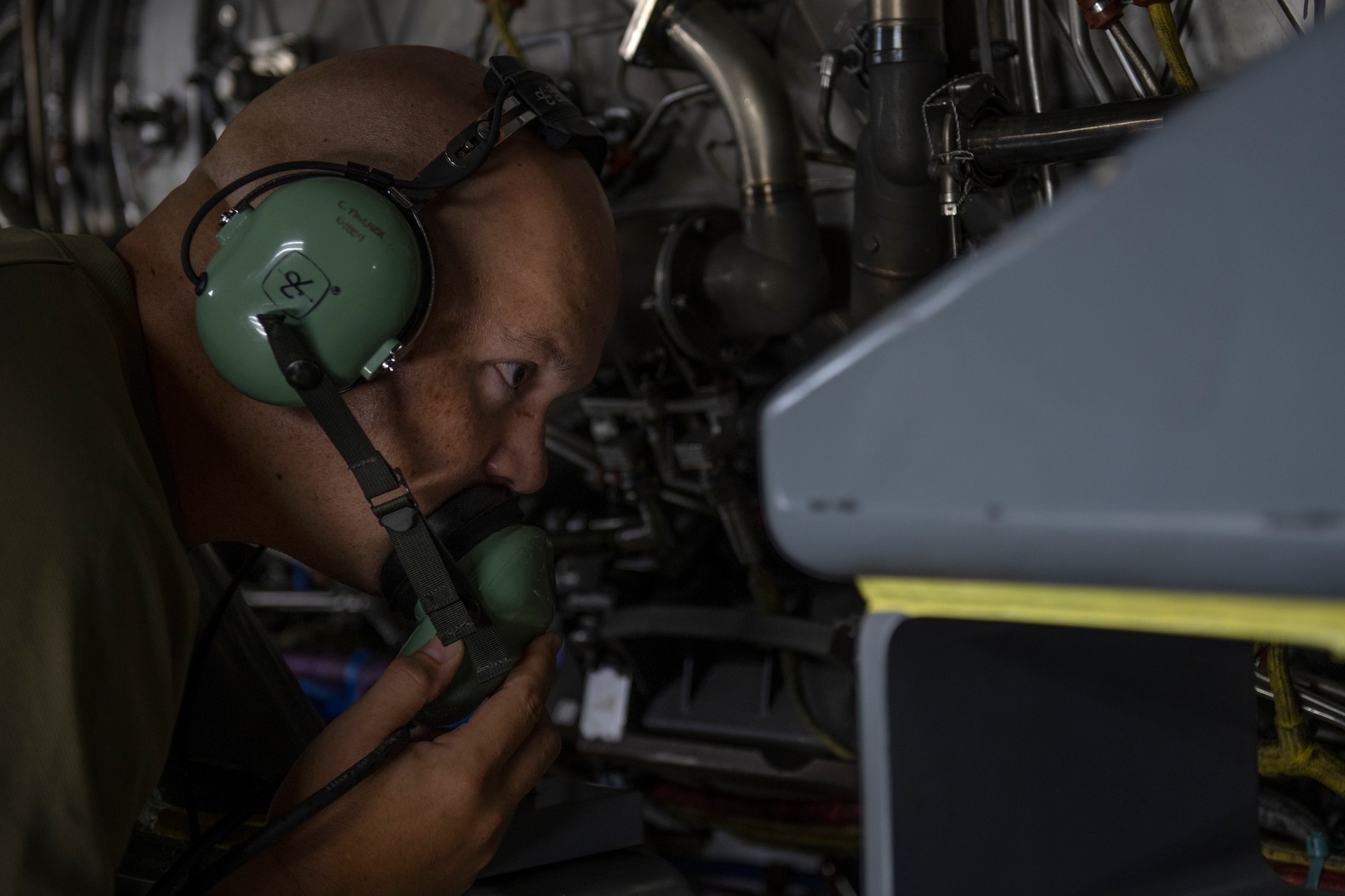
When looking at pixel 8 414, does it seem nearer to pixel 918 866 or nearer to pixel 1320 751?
pixel 918 866

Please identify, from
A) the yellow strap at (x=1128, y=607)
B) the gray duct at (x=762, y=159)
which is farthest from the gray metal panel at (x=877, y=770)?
the gray duct at (x=762, y=159)

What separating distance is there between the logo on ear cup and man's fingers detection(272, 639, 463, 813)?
0.38 meters

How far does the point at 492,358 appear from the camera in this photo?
106cm

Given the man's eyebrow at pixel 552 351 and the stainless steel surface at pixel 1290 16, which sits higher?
the stainless steel surface at pixel 1290 16

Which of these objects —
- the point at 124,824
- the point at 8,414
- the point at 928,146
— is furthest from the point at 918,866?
the point at 928,146

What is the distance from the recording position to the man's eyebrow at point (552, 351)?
106 cm

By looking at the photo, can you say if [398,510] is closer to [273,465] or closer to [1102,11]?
[273,465]

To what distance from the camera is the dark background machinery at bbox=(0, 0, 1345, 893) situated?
4.07 feet

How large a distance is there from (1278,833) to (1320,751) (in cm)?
32

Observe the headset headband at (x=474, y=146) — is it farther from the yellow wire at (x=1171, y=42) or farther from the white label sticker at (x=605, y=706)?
the white label sticker at (x=605, y=706)

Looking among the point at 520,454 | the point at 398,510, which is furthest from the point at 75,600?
the point at 520,454

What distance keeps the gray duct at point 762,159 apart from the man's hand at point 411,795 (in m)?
0.83

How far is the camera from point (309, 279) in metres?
0.88

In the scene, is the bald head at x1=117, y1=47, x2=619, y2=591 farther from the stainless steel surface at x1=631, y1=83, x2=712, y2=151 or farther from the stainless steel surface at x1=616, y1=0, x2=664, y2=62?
the stainless steel surface at x1=631, y1=83, x2=712, y2=151
